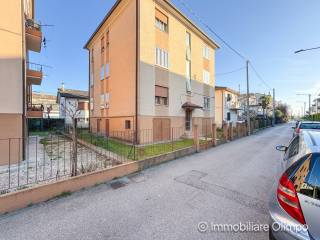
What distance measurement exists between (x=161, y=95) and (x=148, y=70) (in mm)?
2320

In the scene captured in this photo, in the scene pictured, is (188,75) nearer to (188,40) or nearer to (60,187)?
(188,40)

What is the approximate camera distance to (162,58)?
1478 cm

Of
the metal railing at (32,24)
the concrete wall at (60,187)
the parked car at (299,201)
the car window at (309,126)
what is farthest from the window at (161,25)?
the parked car at (299,201)

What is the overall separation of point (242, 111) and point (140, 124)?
34.8m

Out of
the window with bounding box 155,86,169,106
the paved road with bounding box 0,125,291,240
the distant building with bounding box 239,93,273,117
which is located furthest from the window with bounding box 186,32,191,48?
the distant building with bounding box 239,93,273,117

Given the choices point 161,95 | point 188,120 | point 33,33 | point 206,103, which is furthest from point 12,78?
point 206,103

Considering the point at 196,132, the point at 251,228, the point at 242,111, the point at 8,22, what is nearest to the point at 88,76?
the point at 8,22

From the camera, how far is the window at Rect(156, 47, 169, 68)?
1438cm

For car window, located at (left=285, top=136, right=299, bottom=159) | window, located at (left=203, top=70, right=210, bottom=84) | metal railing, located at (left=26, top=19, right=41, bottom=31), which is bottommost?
car window, located at (left=285, top=136, right=299, bottom=159)

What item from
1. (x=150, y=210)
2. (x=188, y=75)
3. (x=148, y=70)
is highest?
(x=188, y=75)

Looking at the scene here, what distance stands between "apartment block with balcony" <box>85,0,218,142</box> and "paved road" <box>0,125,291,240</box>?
788cm

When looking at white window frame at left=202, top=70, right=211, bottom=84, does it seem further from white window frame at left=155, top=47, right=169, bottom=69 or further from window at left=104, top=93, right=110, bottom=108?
window at left=104, top=93, right=110, bottom=108

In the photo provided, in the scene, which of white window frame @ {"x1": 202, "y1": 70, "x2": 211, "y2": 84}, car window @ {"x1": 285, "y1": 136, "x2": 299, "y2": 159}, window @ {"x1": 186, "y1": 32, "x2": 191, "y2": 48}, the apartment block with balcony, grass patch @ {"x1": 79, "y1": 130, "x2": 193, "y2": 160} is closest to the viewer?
car window @ {"x1": 285, "y1": 136, "x2": 299, "y2": 159}

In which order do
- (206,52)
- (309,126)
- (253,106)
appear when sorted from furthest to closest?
(253,106), (206,52), (309,126)
